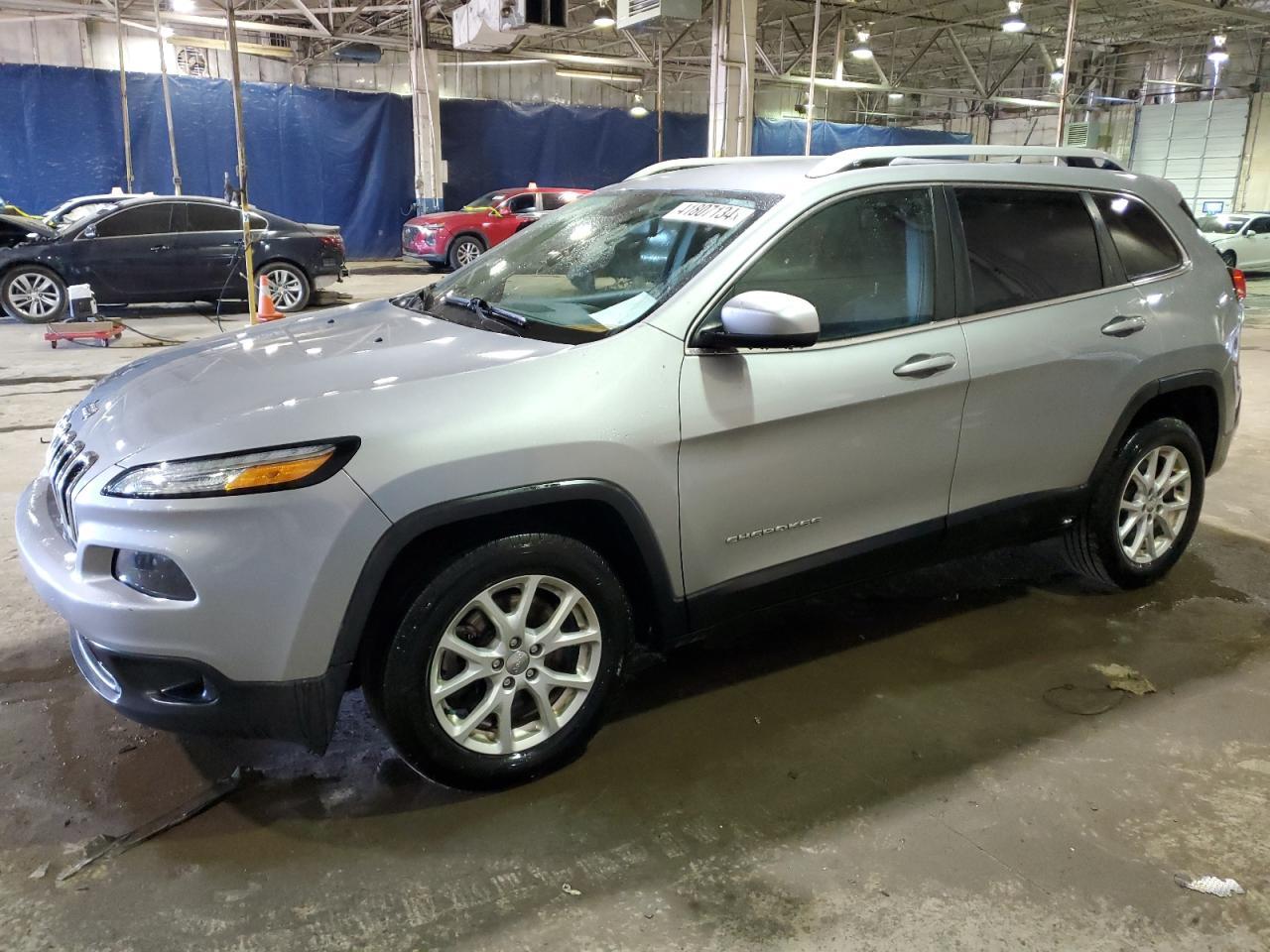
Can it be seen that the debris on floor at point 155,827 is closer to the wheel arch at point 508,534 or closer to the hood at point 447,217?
the wheel arch at point 508,534

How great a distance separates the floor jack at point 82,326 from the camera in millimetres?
9203

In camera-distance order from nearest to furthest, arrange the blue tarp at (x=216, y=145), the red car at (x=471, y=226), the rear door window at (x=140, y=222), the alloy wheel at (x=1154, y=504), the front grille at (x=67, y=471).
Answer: the front grille at (x=67, y=471) → the alloy wheel at (x=1154, y=504) → the rear door window at (x=140, y=222) → the red car at (x=471, y=226) → the blue tarp at (x=216, y=145)

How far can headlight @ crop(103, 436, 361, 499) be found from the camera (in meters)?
2.14

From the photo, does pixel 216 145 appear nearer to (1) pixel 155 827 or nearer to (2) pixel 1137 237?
(2) pixel 1137 237

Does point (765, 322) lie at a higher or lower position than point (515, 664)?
higher

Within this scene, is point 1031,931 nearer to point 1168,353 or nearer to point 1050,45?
point 1168,353

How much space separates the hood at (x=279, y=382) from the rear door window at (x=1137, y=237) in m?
2.29

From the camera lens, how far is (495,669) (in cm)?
247

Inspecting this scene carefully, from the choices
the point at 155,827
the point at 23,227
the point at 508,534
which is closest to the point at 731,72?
the point at 23,227

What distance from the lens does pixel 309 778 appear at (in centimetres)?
264

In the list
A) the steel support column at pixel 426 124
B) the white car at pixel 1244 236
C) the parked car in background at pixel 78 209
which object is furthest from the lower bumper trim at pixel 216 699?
the white car at pixel 1244 236

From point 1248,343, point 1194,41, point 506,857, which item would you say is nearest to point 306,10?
point 1248,343

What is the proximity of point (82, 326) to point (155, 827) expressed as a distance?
8.42 meters

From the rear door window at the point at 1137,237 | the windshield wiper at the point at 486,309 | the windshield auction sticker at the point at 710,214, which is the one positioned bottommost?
the windshield wiper at the point at 486,309
